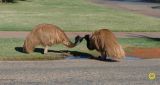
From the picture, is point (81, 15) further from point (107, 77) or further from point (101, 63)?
point (107, 77)

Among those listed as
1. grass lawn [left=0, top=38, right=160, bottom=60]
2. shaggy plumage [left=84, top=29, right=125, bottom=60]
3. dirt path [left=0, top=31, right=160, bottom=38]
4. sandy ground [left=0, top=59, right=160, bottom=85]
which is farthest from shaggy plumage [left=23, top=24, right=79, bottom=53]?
dirt path [left=0, top=31, right=160, bottom=38]

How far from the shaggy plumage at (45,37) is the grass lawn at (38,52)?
0.34 meters

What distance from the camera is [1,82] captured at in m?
10.7

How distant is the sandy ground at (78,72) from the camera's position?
36.0 ft

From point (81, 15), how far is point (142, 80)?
2287cm

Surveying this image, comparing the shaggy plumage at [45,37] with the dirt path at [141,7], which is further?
the dirt path at [141,7]

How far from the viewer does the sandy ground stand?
11.0m

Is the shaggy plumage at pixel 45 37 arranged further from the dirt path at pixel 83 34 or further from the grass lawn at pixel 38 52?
the dirt path at pixel 83 34

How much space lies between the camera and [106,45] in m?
14.6

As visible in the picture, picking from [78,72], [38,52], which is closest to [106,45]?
[78,72]

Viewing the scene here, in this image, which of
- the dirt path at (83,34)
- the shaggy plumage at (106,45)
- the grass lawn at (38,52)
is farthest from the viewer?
Result: the dirt path at (83,34)

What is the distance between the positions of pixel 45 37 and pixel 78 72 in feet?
11.4

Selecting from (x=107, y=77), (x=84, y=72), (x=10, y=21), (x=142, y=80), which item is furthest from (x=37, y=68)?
(x=10, y=21)

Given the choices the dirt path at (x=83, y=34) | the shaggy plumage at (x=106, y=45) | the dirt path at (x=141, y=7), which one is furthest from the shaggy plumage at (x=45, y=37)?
the dirt path at (x=141, y=7)
